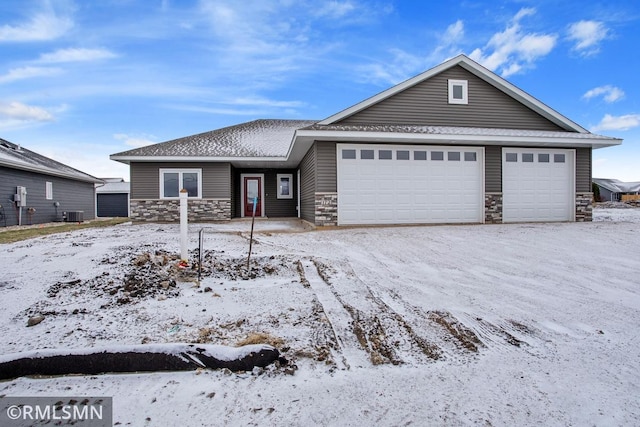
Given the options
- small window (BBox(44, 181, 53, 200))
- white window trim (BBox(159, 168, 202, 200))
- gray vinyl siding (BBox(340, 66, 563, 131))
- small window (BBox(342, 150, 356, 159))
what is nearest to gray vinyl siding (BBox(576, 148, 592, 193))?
gray vinyl siding (BBox(340, 66, 563, 131))

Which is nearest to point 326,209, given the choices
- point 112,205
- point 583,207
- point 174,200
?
point 174,200

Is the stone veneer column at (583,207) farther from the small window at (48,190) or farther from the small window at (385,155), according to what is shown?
the small window at (48,190)

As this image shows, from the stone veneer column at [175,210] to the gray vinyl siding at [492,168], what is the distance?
9.92 metres

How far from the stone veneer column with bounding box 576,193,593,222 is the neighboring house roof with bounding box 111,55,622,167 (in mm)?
1711

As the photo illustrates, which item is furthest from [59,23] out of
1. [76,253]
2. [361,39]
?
[361,39]

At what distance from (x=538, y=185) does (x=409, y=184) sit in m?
4.66

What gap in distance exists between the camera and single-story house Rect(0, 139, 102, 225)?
14.1 metres

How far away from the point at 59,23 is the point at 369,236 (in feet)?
36.0

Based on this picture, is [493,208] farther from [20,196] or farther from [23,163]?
[20,196]

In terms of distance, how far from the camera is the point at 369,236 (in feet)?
27.1

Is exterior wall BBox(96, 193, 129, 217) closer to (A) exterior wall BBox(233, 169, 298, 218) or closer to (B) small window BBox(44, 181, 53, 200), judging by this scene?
(B) small window BBox(44, 181, 53, 200)

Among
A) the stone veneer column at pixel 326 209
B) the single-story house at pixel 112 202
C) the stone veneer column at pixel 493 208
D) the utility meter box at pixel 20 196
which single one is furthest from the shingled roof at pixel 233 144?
the single-story house at pixel 112 202

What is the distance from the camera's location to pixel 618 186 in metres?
41.1

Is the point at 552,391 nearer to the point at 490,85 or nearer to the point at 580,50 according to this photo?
the point at 490,85
